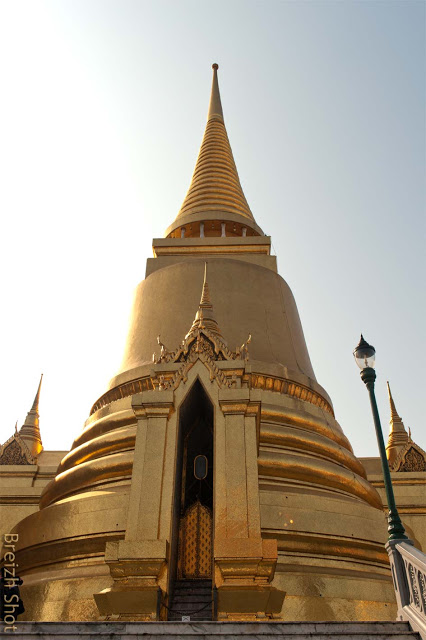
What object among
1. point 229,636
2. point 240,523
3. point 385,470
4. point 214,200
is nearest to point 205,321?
point 240,523

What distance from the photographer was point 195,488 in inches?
362

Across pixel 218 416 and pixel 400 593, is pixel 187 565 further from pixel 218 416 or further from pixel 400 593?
pixel 400 593

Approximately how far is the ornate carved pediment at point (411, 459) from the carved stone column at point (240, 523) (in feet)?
26.8

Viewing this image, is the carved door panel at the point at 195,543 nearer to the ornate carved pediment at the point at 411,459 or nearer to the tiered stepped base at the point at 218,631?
the tiered stepped base at the point at 218,631

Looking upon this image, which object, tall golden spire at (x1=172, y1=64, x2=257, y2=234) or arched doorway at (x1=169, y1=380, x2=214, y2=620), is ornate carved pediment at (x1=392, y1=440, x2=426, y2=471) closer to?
arched doorway at (x1=169, y1=380, x2=214, y2=620)

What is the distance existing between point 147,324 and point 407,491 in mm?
7685

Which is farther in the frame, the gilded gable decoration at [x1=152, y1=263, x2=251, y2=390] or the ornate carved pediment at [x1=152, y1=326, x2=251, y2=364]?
the ornate carved pediment at [x1=152, y1=326, x2=251, y2=364]

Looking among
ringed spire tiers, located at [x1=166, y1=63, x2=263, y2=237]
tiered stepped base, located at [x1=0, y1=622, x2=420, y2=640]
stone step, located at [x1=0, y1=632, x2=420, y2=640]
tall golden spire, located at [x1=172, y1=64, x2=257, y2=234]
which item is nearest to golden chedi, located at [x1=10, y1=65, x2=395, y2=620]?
tiered stepped base, located at [x1=0, y1=622, x2=420, y2=640]

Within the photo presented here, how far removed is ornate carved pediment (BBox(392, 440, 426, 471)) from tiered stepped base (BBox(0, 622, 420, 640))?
11.2 meters

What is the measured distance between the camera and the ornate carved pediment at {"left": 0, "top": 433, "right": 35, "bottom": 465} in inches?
618

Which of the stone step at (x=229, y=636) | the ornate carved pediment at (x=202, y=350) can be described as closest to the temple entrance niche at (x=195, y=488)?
the ornate carved pediment at (x=202, y=350)

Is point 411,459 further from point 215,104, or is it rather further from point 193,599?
point 215,104

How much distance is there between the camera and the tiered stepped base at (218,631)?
4.54 meters

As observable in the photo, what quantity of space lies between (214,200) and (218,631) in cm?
1688
